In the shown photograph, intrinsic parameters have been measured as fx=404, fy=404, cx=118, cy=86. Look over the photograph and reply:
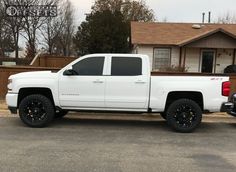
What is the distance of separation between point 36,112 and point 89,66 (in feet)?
5.59

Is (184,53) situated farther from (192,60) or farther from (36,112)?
(36,112)

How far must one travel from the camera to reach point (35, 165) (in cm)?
645

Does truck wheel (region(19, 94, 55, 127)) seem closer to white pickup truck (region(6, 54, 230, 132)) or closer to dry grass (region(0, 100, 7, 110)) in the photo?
white pickup truck (region(6, 54, 230, 132))

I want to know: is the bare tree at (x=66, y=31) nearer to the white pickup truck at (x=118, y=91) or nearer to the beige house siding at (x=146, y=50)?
the beige house siding at (x=146, y=50)

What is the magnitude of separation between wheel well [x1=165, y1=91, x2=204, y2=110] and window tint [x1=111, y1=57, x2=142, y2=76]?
0.96 m

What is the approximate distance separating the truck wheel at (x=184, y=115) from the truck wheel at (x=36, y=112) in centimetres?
287

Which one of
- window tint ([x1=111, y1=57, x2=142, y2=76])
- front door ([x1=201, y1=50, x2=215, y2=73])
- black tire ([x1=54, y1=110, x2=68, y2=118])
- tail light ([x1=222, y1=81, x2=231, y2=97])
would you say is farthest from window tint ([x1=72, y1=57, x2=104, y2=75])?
front door ([x1=201, y1=50, x2=215, y2=73])

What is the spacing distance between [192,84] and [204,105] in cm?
58

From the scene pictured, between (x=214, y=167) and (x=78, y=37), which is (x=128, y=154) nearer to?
(x=214, y=167)

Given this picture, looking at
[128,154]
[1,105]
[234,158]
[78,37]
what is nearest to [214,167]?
[234,158]

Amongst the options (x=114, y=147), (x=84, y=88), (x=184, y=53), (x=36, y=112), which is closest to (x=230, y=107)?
(x=114, y=147)

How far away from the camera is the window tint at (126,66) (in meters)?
9.71

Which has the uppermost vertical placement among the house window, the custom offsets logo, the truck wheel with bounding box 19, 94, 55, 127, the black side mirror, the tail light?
the custom offsets logo

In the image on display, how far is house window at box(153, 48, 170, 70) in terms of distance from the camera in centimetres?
2895
